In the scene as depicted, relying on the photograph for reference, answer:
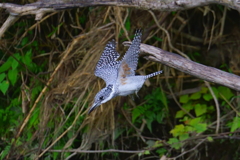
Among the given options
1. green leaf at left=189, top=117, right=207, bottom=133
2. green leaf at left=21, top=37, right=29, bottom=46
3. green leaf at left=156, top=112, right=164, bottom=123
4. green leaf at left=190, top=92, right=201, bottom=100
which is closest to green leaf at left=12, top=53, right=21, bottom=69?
green leaf at left=21, top=37, right=29, bottom=46

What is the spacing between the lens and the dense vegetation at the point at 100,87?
313cm

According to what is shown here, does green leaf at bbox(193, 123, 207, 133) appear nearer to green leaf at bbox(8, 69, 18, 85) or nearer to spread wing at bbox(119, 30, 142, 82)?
spread wing at bbox(119, 30, 142, 82)

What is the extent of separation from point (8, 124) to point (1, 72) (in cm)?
45

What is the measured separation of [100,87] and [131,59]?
798 millimetres

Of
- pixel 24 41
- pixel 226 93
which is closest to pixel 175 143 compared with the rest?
pixel 226 93

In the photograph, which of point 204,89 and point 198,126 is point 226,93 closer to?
point 204,89

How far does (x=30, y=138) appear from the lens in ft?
10.5

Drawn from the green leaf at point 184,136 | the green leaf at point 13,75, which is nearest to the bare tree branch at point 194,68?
the green leaf at point 184,136

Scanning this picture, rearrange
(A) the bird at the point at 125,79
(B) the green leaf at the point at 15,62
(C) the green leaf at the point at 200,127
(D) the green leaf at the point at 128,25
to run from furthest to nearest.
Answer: (D) the green leaf at the point at 128,25 < (B) the green leaf at the point at 15,62 < (C) the green leaf at the point at 200,127 < (A) the bird at the point at 125,79

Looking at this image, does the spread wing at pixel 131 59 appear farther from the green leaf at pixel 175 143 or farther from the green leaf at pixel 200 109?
the green leaf at pixel 200 109

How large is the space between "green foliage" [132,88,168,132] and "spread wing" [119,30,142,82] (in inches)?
40.0

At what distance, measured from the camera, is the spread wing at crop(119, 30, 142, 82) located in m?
2.21

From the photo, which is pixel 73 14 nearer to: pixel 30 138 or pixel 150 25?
pixel 150 25

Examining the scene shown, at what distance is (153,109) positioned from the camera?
3523 mm
